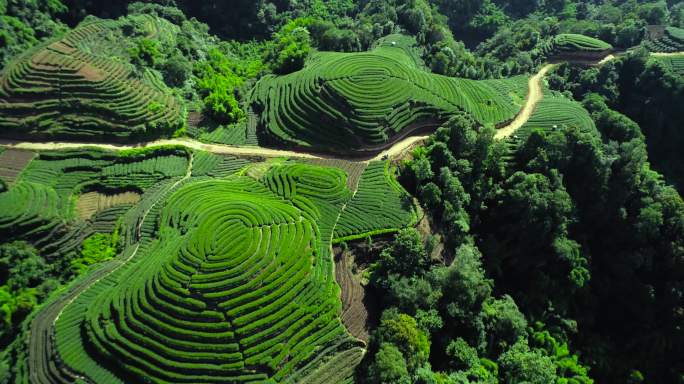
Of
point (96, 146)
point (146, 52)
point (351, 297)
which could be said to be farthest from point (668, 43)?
point (96, 146)

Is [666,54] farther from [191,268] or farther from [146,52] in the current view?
[146,52]

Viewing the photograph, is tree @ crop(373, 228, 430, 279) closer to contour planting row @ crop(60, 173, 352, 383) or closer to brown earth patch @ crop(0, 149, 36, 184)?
contour planting row @ crop(60, 173, 352, 383)

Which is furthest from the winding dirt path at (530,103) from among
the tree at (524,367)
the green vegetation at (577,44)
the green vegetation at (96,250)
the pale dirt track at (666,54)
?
the green vegetation at (96,250)

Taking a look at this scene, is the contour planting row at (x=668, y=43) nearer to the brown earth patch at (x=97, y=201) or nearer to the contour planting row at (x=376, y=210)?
the contour planting row at (x=376, y=210)

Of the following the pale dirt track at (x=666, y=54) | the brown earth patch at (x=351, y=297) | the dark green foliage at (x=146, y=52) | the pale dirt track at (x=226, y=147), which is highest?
the pale dirt track at (x=666, y=54)

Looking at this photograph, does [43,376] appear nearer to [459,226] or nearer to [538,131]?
[459,226]

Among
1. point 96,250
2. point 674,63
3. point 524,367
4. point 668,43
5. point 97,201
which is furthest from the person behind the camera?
point 668,43
